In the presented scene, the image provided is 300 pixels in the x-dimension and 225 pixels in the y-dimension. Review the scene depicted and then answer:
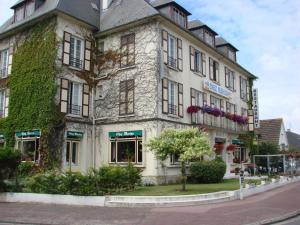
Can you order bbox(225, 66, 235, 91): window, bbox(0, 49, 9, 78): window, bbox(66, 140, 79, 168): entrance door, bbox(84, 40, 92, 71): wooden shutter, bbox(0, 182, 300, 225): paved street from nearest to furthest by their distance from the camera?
bbox(0, 182, 300, 225): paved street
bbox(66, 140, 79, 168): entrance door
bbox(84, 40, 92, 71): wooden shutter
bbox(0, 49, 9, 78): window
bbox(225, 66, 235, 91): window

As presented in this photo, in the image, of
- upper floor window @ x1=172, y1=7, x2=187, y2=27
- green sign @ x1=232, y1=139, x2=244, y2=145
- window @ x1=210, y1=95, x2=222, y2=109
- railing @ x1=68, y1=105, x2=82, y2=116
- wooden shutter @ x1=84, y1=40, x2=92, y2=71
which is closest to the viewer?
railing @ x1=68, y1=105, x2=82, y2=116

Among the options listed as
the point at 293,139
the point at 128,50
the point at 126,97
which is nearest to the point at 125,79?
the point at 126,97

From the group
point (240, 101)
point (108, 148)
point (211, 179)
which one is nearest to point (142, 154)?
point (108, 148)

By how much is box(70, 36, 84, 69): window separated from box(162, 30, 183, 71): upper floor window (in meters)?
5.46

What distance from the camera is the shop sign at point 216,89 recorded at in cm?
2739

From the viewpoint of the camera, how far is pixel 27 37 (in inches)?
952

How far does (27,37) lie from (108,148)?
8.98m

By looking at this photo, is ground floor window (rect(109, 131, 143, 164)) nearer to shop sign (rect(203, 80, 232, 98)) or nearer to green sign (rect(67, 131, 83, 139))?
green sign (rect(67, 131, 83, 139))

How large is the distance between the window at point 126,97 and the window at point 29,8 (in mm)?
8156

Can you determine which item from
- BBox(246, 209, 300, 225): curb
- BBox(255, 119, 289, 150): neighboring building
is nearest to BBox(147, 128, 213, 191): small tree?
BBox(246, 209, 300, 225): curb

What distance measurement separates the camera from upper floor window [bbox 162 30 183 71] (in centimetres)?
2296

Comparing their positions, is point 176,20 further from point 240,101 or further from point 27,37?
point 240,101

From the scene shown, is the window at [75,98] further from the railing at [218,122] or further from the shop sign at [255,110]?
the shop sign at [255,110]

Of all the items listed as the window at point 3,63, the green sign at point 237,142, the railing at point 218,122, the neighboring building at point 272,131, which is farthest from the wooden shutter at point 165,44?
the neighboring building at point 272,131
